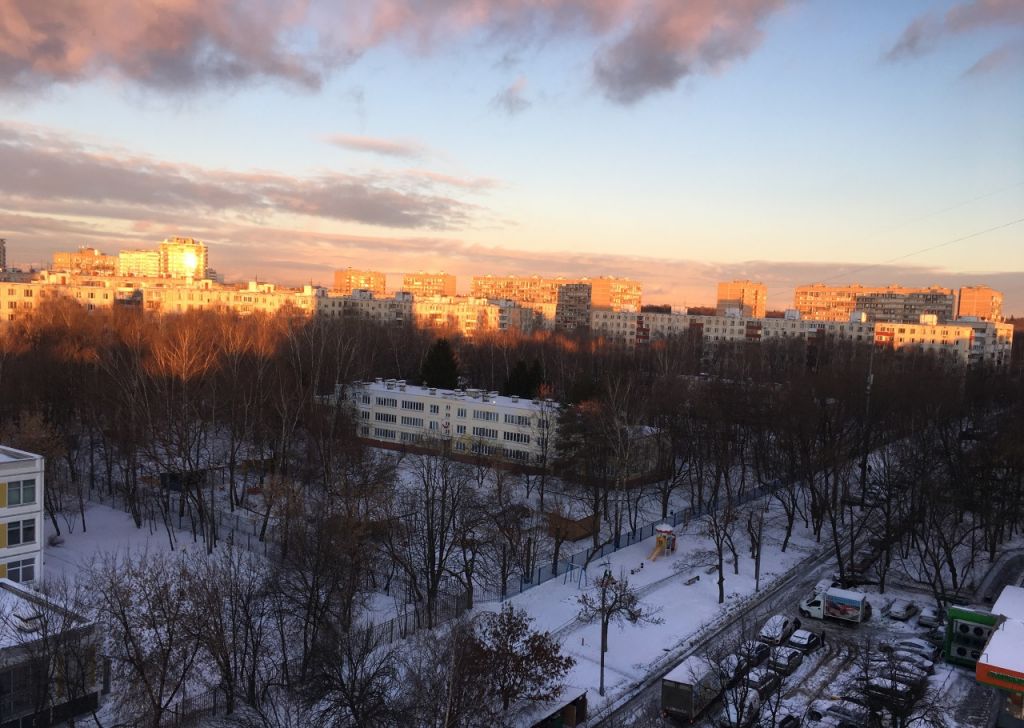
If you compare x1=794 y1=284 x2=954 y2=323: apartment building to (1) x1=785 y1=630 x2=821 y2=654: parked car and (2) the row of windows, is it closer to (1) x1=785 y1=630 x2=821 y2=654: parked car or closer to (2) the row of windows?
(1) x1=785 y1=630 x2=821 y2=654: parked car

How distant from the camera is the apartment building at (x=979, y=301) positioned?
385 ft

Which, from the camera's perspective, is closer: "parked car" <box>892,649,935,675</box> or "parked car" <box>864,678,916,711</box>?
"parked car" <box>864,678,916,711</box>

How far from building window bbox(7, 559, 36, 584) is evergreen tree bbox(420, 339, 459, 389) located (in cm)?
2952

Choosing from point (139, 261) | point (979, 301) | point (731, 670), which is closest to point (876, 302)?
point (979, 301)

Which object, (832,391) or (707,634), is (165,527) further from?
(832,391)

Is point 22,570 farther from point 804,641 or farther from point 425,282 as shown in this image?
point 425,282

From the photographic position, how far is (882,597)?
76.6 ft

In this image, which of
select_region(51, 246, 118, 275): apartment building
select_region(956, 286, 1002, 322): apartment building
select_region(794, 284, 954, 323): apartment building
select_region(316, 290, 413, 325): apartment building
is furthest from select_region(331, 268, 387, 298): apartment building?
select_region(956, 286, 1002, 322): apartment building

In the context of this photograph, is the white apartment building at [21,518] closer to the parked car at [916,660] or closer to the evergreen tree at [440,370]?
the parked car at [916,660]

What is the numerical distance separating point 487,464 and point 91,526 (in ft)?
54.0

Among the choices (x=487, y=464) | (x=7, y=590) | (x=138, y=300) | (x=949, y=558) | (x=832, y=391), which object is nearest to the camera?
(x=7, y=590)

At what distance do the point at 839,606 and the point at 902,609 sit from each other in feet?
9.28

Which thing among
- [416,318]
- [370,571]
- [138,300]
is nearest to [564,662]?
[370,571]

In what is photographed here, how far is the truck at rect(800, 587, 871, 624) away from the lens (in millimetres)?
20875
